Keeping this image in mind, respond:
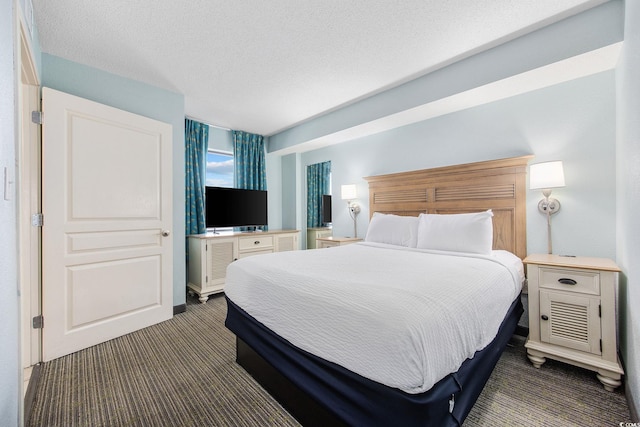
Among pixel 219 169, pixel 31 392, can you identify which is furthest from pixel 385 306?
pixel 219 169

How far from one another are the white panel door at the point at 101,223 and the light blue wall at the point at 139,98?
247 millimetres

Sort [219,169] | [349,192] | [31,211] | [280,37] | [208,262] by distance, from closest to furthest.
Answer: [31,211]
[280,37]
[208,262]
[349,192]
[219,169]

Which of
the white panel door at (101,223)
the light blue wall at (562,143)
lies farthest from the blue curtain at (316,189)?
the white panel door at (101,223)

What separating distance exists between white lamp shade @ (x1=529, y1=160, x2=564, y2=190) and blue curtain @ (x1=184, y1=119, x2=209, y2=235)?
4.10m

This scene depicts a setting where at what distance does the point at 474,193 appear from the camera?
9.48ft

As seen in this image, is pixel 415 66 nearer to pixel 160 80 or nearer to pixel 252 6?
pixel 252 6

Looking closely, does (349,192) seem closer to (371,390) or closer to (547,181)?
(547,181)

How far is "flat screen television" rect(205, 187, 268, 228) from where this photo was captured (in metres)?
4.10

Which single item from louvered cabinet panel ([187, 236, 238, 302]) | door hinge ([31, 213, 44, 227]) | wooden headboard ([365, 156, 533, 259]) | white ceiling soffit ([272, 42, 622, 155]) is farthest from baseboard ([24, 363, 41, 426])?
white ceiling soffit ([272, 42, 622, 155])

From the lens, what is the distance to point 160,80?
2949 mm

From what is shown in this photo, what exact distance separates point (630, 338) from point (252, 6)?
3.28 metres

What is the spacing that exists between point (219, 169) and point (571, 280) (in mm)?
4613

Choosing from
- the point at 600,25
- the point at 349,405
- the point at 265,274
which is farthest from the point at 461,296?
the point at 600,25

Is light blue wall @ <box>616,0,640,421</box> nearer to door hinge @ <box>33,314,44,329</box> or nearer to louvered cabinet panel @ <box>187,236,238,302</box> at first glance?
louvered cabinet panel @ <box>187,236,238,302</box>
